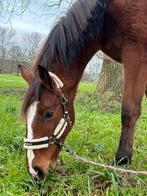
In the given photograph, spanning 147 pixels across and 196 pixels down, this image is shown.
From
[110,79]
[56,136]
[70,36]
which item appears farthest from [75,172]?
[110,79]

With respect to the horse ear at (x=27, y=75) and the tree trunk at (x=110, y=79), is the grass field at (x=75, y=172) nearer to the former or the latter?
the horse ear at (x=27, y=75)

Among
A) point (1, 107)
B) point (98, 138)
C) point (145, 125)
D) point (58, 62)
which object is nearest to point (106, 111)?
point (145, 125)

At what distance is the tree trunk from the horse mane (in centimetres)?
620

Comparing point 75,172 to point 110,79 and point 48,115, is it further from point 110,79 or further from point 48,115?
point 110,79

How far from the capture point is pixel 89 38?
3465 mm

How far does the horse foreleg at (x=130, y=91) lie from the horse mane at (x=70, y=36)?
1.44 feet

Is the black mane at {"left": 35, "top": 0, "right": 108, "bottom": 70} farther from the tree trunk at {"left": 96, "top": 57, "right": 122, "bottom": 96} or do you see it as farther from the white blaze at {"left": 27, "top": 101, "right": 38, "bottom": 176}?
the tree trunk at {"left": 96, "top": 57, "right": 122, "bottom": 96}

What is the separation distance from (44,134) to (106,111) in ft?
17.7

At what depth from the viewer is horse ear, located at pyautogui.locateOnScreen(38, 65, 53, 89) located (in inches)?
114

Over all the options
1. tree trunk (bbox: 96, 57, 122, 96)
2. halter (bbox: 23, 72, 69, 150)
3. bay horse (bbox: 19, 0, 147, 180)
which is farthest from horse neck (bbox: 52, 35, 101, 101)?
tree trunk (bbox: 96, 57, 122, 96)

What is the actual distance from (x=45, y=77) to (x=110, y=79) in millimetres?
7013

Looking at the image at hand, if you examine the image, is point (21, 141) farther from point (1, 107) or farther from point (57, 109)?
point (1, 107)

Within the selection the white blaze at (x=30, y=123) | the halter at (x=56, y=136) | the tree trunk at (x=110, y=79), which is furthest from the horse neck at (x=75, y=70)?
the tree trunk at (x=110, y=79)

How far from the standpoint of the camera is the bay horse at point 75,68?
296 cm
